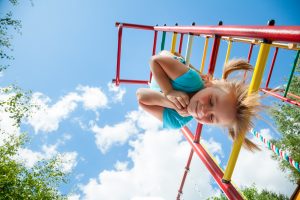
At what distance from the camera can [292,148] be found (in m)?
9.88

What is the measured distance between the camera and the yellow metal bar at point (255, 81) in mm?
1250

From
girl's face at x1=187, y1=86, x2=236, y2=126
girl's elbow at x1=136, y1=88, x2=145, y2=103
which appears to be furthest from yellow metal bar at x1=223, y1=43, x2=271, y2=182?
girl's elbow at x1=136, y1=88, x2=145, y2=103

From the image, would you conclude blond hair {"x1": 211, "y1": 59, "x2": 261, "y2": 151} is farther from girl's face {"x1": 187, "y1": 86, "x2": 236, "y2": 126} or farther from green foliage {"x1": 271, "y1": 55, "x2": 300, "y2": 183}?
green foliage {"x1": 271, "y1": 55, "x2": 300, "y2": 183}

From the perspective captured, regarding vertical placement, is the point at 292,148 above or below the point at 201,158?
below

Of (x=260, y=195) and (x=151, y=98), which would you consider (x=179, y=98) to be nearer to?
(x=151, y=98)

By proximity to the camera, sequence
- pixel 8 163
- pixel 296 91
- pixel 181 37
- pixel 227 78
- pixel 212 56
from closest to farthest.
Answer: pixel 227 78 < pixel 212 56 < pixel 181 37 < pixel 8 163 < pixel 296 91

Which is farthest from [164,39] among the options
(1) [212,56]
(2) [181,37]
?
(1) [212,56]

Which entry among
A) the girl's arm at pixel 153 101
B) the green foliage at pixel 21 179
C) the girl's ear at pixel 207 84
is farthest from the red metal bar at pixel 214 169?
the green foliage at pixel 21 179

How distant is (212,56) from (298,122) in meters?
9.25

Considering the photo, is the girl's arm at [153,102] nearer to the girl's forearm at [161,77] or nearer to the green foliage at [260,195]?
the girl's forearm at [161,77]

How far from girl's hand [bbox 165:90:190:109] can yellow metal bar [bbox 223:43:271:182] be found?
402 mm

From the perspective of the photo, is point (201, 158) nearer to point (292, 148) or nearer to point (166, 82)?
point (166, 82)

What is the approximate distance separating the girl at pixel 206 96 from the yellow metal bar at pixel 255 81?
89 millimetres

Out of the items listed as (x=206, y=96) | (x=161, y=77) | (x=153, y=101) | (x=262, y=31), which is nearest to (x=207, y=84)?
(x=206, y=96)
